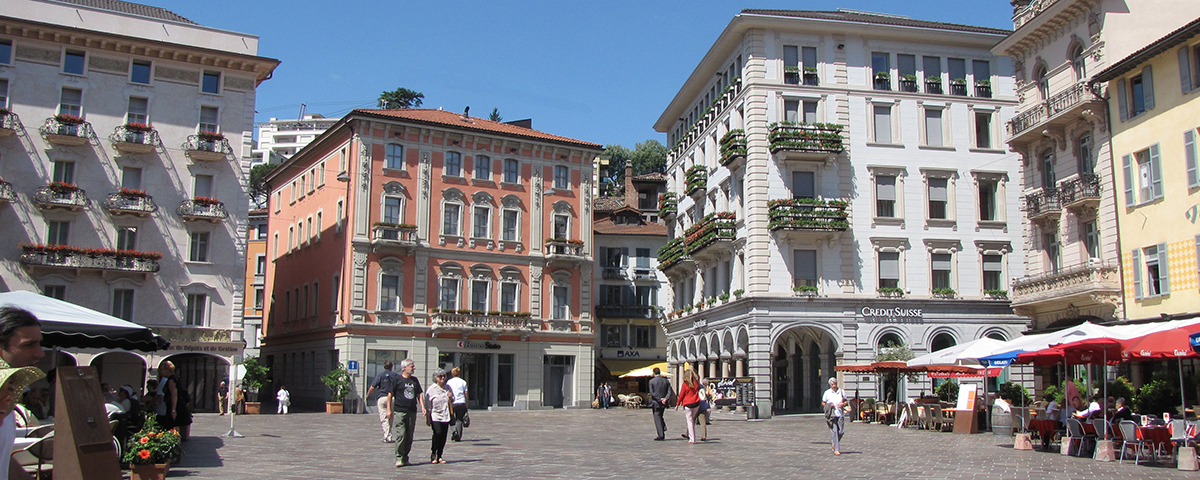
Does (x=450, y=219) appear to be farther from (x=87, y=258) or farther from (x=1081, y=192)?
(x=1081, y=192)

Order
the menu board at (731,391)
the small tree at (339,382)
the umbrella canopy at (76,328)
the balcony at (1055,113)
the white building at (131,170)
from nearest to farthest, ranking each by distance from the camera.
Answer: the umbrella canopy at (76,328)
the balcony at (1055,113)
the white building at (131,170)
the menu board at (731,391)
the small tree at (339,382)

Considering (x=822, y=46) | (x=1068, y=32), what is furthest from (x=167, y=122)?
(x=1068, y=32)

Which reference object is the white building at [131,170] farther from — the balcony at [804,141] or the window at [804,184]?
the window at [804,184]

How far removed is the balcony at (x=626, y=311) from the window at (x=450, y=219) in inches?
663

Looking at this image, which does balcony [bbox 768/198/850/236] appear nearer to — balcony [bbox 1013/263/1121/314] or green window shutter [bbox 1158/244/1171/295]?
balcony [bbox 1013/263/1121/314]

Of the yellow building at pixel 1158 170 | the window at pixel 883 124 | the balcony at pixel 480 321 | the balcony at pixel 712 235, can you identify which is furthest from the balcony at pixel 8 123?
the yellow building at pixel 1158 170

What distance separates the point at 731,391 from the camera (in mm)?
42938

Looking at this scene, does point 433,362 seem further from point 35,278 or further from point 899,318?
point 899,318

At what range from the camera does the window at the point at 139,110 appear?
4091 cm

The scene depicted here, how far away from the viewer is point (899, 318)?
41312 millimetres

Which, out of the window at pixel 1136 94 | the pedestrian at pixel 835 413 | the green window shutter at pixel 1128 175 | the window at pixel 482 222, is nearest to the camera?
the pedestrian at pixel 835 413

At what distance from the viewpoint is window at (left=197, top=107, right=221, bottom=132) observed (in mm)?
42250

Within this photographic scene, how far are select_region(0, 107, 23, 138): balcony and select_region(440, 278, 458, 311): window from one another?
1919 centimetres

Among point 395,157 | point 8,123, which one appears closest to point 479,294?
point 395,157
